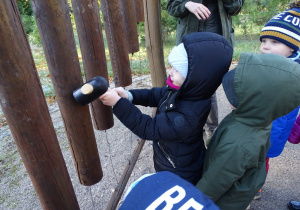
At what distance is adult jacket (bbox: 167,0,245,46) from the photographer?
2324 millimetres

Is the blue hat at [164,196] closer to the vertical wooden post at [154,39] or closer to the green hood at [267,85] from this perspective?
the green hood at [267,85]

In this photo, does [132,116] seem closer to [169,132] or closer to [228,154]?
[169,132]

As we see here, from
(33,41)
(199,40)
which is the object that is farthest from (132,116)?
(33,41)

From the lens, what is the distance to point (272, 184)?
2469 millimetres

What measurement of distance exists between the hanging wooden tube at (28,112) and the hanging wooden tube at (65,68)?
0.12m

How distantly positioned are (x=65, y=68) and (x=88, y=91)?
167 millimetres

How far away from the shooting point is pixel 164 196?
0.58 metres

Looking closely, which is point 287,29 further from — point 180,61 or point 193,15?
point 180,61

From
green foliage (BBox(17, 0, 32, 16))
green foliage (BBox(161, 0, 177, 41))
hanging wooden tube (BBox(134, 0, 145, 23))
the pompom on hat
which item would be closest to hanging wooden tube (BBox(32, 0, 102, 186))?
the pompom on hat

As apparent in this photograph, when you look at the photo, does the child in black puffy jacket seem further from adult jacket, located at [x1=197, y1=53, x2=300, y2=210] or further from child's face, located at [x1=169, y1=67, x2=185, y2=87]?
adult jacket, located at [x1=197, y1=53, x2=300, y2=210]

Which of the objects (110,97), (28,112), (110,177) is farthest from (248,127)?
(110,177)

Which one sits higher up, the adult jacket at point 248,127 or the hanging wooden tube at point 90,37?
the hanging wooden tube at point 90,37

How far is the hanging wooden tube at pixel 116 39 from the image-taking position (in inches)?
69.7

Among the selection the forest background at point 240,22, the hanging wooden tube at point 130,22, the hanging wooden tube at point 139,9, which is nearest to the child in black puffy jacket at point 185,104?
the hanging wooden tube at point 130,22
